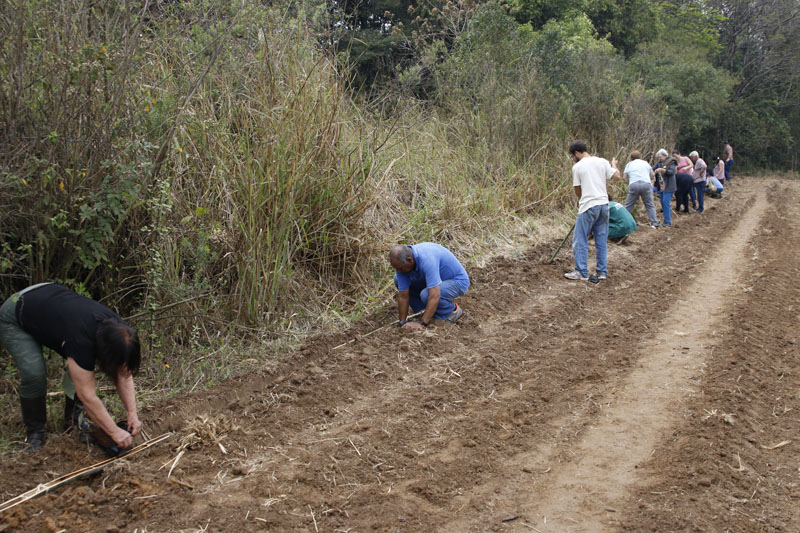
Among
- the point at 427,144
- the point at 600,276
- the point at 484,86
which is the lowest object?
the point at 600,276

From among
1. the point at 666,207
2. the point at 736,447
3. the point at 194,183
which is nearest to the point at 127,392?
the point at 194,183

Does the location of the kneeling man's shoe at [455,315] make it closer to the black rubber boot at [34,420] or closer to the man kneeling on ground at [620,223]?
the black rubber boot at [34,420]

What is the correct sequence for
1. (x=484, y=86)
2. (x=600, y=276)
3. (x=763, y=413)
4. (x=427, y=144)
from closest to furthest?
(x=763, y=413) → (x=600, y=276) → (x=427, y=144) → (x=484, y=86)

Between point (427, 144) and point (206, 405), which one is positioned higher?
point (427, 144)

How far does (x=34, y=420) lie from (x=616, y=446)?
386cm

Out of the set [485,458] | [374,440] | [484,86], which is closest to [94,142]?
[374,440]

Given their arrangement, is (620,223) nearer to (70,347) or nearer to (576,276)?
(576,276)

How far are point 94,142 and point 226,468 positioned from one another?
2719 mm

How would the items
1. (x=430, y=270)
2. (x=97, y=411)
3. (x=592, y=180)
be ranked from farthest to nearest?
(x=592, y=180)
(x=430, y=270)
(x=97, y=411)

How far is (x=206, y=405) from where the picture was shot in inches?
187

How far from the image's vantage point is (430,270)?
623 cm

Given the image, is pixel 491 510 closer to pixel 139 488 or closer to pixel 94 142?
pixel 139 488

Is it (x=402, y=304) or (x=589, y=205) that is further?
(x=589, y=205)

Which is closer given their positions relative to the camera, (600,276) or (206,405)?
(206,405)
